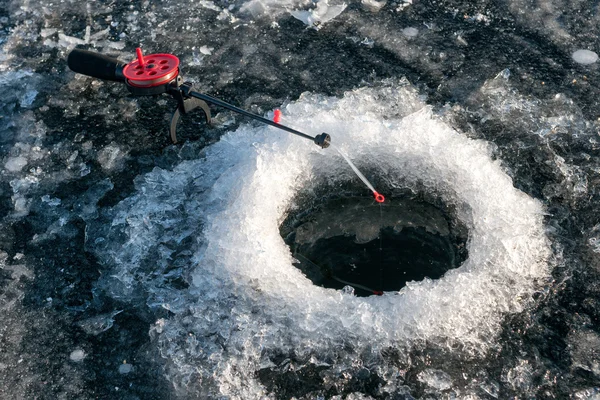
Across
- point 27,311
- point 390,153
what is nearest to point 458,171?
point 390,153

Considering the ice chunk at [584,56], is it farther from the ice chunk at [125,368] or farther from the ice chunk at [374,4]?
the ice chunk at [125,368]

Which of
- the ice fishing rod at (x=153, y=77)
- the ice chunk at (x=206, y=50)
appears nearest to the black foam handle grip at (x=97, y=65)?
the ice fishing rod at (x=153, y=77)

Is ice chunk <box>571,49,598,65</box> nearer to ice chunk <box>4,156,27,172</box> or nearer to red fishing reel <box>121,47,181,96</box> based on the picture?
red fishing reel <box>121,47,181,96</box>

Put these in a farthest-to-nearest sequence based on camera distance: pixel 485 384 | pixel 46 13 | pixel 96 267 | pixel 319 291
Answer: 1. pixel 46 13
2. pixel 96 267
3. pixel 319 291
4. pixel 485 384

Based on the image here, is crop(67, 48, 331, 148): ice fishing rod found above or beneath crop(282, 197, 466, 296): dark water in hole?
above

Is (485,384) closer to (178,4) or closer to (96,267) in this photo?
(96,267)

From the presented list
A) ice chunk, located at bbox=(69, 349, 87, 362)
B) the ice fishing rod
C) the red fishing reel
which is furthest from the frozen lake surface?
the red fishing reel
